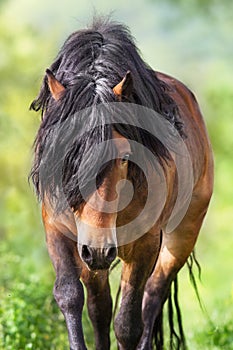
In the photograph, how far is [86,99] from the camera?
17.9 ft

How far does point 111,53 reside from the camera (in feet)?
19.2

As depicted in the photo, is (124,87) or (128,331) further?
(128,331)

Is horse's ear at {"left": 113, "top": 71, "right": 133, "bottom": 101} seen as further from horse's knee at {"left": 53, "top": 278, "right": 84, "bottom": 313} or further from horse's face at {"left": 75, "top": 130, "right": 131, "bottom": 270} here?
horse's knee at {"left": 53, "top": 278, "right": 84, "bottom": 313}

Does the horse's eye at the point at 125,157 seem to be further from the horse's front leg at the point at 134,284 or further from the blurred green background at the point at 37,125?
the blurred green background at the point at 37,125

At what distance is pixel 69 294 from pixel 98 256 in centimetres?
64

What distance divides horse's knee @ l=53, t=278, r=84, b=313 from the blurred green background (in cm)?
91

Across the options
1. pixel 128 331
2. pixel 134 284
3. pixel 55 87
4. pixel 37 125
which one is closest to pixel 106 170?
pixel 55 87

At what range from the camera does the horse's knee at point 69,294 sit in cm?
578

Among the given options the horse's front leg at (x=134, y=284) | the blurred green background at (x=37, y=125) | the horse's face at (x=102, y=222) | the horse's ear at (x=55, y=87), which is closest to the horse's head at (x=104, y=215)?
the horse's face at (x=102, y=222)

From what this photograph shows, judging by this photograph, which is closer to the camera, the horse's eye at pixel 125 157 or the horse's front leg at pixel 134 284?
the horse's eye at pixel 125 157

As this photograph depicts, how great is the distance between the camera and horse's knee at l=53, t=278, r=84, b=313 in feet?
19.0

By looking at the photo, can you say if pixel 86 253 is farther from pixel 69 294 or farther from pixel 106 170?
pixel 69 294

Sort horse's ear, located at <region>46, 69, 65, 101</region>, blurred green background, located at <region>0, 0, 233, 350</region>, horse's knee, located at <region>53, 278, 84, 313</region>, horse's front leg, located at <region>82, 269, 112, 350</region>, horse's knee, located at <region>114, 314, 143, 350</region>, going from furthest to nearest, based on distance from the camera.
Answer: blurred green background, located at <region>0, 0, 233, 350</region> → horse's front leg, located at <region>82, 269, 112, 350</region> → horse's knee, located at <region>114, 314, 143, 350</region> → horse's knee, located at <region>53, 278, 84, 313</region> → horse's ear, located at <region>46, 69, 65, 101</region>

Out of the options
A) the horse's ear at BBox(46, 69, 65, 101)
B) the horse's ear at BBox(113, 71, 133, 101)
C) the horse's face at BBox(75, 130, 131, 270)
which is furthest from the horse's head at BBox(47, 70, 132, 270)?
the horse's ear at BBox(46, 69, 65, 101)
